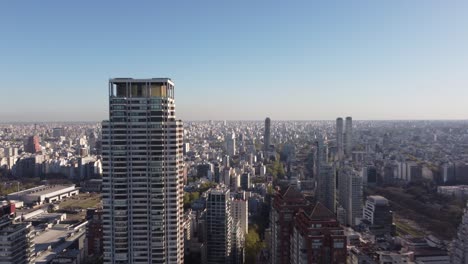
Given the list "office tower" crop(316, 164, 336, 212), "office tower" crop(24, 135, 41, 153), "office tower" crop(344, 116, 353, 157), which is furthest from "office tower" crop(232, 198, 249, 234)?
"office tower" crop(24, 135, 41, 153)

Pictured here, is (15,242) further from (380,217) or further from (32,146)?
(32,146)

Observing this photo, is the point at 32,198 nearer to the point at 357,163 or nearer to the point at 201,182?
the point at 201,182

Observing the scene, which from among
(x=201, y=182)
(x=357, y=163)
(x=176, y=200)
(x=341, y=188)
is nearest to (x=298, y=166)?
(x=357, y=163)

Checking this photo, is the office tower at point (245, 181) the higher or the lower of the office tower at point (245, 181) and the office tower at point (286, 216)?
the lower

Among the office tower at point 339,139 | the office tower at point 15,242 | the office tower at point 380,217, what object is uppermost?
the office tower at point 339,139

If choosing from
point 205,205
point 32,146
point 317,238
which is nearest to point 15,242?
point 317,238

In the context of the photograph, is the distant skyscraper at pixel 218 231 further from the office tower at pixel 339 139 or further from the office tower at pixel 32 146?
the office tower at pixel 32 146

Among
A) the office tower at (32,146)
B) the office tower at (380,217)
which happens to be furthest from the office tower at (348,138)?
the office tower at (32,146)

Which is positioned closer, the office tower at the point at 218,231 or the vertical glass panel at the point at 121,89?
the vertical glass panel at the point at 121,89
